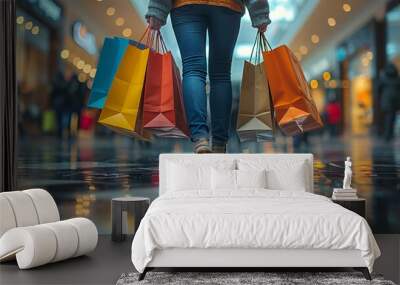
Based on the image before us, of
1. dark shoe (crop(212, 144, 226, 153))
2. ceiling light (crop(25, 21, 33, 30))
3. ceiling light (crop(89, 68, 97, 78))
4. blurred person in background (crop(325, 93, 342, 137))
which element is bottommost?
dark shoe (crop(212, 144, 226, 153))

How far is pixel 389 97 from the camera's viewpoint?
224 inches

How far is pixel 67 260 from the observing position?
170 inches

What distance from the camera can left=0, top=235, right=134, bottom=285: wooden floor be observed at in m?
3.69

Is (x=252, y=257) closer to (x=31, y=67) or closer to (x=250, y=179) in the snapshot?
(x=250, y=179)

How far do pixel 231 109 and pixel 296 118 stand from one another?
2.28 ft

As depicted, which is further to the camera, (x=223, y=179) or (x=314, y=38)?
(x=314, y=38)

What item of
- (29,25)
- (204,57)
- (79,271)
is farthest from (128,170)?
(79,271)

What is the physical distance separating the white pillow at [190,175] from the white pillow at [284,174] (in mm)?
199

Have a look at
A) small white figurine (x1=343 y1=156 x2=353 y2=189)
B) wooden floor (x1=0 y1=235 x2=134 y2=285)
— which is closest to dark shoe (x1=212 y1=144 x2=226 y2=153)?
small white figurine (x1=343 y1=156 x2=353 y2=189)

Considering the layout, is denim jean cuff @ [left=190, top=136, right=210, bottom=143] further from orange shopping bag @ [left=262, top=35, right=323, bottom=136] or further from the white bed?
the white bed

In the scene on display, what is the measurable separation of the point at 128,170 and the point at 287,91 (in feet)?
5.66

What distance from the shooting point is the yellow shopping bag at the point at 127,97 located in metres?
4.66

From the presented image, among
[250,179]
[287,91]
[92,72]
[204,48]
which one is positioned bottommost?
[250,179]

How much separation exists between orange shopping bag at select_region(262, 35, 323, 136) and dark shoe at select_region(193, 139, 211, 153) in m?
0.63
